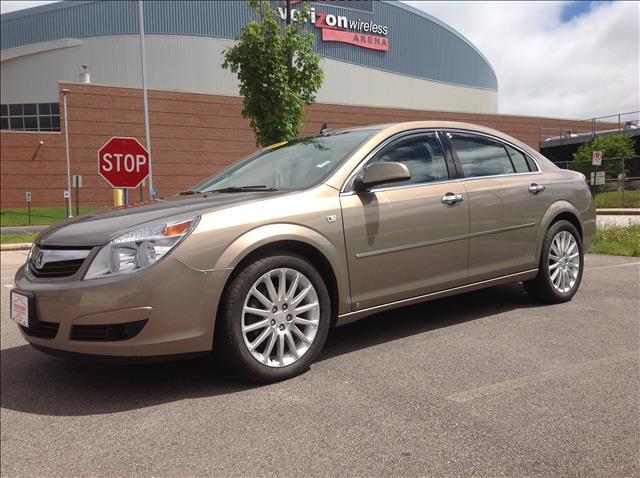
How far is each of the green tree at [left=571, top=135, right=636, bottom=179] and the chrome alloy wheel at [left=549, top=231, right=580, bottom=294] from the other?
28.5 m

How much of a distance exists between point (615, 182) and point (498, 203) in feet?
94.9

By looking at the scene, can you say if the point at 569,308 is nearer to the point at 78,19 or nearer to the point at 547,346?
the point at 547,346

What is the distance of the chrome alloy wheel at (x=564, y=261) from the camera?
5.04 meters

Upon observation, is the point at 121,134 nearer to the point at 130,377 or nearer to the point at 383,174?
the point at 130,377

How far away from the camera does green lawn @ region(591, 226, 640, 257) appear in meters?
8.45

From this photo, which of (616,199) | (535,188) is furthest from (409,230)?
(616,199)

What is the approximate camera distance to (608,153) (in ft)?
117

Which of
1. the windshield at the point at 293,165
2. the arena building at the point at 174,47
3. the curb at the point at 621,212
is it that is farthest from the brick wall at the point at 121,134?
the windshield at the point at 293,165

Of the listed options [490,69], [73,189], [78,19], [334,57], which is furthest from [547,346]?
[490,69]

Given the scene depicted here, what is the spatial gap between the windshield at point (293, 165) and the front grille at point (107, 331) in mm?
1339

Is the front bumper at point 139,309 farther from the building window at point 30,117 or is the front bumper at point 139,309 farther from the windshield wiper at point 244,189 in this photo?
the building window at point 30,117

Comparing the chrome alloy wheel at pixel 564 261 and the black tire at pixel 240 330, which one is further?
the chrome alloy wheel at pixel 564 261

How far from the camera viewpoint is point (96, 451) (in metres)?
2.66

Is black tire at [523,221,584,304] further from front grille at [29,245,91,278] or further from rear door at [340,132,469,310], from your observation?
front grille at [29,245,91,278]
